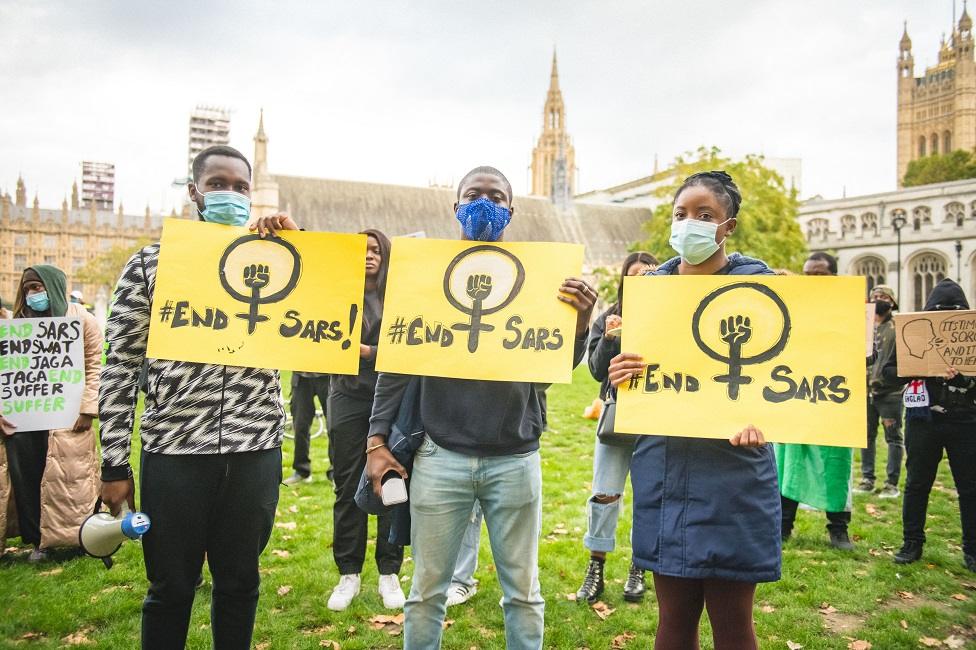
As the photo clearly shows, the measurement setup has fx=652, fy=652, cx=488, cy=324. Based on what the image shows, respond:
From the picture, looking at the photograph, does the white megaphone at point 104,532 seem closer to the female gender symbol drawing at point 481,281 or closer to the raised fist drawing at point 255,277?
the raised fist drawing at point 255,277

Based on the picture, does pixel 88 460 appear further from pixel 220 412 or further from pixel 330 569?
pixel 220 412

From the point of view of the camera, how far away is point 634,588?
14.8 ft

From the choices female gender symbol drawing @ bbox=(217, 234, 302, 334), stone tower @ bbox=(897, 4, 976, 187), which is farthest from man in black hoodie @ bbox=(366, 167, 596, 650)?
stone tower @ bbox=(897, 4, 976, 187)

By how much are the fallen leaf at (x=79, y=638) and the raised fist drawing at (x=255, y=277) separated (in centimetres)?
265

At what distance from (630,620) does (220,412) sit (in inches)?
115

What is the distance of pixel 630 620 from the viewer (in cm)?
416

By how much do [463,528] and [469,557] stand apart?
6.40ft

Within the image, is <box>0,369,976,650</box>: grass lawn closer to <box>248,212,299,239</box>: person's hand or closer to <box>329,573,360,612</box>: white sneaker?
<box>329,573,360,612</box>: white sneaker

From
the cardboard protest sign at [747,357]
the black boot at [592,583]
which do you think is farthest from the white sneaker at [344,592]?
the cardboard protest sign at [747,357]

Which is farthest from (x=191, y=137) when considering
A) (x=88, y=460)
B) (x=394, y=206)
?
(x=88, y=460)

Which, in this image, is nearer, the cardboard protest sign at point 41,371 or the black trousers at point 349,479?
the black trousers at point 349,479

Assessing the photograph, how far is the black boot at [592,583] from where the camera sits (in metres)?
4.49

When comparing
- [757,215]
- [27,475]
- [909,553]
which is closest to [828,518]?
[909,553]

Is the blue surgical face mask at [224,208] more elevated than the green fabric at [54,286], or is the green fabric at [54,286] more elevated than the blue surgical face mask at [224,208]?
the blue surgical face mask at [224,208]
